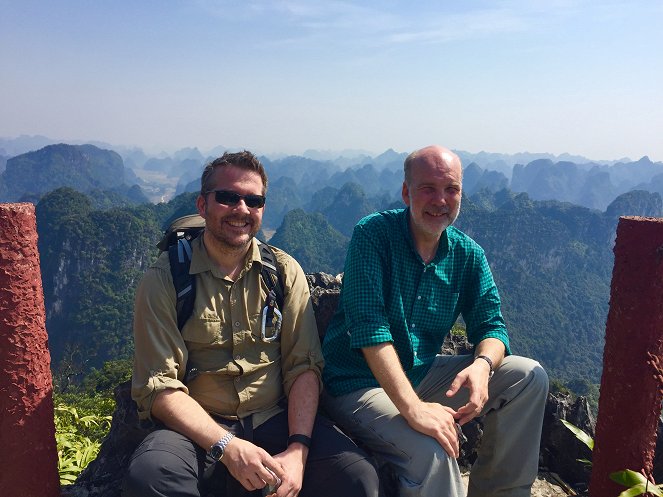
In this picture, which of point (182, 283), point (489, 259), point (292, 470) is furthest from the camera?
point (489, 259)

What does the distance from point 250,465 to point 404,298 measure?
0.99 meters

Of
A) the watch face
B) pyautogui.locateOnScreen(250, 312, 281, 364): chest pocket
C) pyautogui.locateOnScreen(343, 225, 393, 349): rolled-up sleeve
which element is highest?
pyautogui.locateOnScreen(343, 225, 393, 349): rolled-up sleeve

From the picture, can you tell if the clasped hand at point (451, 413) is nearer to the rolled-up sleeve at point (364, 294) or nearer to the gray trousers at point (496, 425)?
the gray trousers at point (496, 425)

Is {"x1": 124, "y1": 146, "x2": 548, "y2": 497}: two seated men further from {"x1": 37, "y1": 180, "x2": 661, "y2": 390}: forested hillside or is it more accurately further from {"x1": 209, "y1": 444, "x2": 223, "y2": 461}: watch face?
{"x1": 37, "y1": 180, "x2": 661, "y2": 390}: forested hillside

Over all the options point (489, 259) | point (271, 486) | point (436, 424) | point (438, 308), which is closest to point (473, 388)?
point (436, 424)

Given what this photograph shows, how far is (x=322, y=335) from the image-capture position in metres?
3.18

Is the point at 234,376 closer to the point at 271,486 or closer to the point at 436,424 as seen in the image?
the point at 271,486

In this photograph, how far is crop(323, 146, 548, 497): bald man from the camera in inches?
83.3

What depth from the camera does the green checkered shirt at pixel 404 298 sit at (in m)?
2.31

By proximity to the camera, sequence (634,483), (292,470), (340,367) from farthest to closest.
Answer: (340,367) < (634,483) < (292,470)

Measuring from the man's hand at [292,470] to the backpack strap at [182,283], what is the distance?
0.70 metres

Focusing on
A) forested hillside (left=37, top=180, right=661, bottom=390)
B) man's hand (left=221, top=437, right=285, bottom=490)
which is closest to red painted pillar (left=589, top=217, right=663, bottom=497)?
man's hand (left=221, top=437, right=285, bottom=490)

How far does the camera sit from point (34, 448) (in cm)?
200

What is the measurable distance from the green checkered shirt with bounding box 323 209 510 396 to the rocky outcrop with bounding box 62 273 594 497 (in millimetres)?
866
